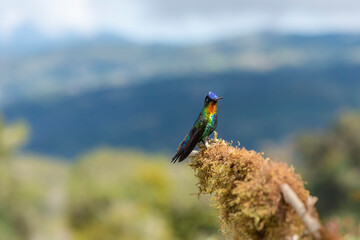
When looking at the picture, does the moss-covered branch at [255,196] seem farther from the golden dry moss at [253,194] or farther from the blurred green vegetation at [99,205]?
the blurred green vegetation at [99,205]

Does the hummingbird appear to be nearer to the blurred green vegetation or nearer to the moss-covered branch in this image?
the moss-covered branch

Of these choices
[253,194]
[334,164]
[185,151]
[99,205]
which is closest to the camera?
[253,194]

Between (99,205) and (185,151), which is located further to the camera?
(99,205)

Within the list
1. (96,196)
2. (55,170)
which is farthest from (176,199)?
(55,170)

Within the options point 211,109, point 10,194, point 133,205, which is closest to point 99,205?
point 133,205

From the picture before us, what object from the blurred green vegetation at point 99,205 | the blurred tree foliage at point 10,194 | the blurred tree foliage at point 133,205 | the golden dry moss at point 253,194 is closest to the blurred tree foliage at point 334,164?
the blurred tree foliage at point 133,205

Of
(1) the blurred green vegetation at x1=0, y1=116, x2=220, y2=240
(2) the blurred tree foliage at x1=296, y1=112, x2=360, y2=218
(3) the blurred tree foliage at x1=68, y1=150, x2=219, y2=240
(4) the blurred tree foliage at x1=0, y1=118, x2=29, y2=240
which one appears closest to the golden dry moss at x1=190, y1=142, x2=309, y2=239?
(1) the blurred green vegetation at x1=0, y1=116, x2=220, y2=240

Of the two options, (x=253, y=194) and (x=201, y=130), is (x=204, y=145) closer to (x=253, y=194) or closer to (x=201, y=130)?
(x=201, y=130)
